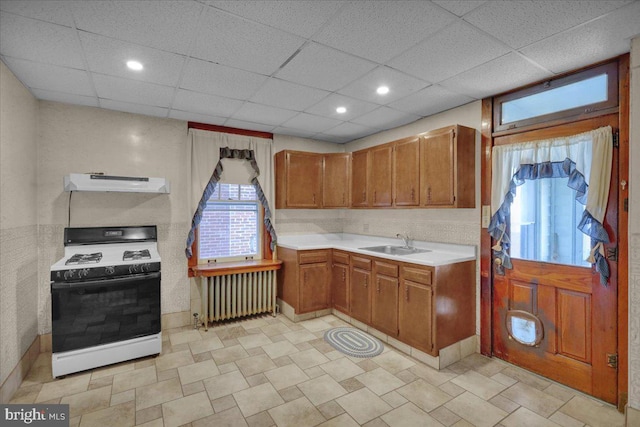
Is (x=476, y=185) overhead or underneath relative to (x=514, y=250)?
overhead

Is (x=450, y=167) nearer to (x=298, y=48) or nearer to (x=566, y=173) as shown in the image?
(x=566, y=173)

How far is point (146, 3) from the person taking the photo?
164 centimetres

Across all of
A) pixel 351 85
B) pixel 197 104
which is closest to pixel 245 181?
pixel 197 104

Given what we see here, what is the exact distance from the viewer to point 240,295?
393 cm

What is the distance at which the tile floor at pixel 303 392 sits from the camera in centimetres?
211

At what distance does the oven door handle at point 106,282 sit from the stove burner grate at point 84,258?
208 millimetres

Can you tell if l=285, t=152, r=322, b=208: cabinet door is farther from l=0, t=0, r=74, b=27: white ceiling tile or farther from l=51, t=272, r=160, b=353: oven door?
l=0, t=0, r=74, b=27: white ceiling tile

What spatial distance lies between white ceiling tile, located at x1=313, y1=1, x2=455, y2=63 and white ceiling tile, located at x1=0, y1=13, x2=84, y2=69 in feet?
5.27

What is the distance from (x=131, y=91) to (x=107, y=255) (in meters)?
1.64

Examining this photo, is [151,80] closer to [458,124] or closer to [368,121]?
[368,121]

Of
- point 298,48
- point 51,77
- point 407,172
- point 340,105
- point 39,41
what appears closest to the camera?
point 39,41

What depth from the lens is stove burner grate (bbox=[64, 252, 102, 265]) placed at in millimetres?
2742

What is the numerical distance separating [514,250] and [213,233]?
3.42m

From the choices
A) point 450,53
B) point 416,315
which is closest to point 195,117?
point 450,53
